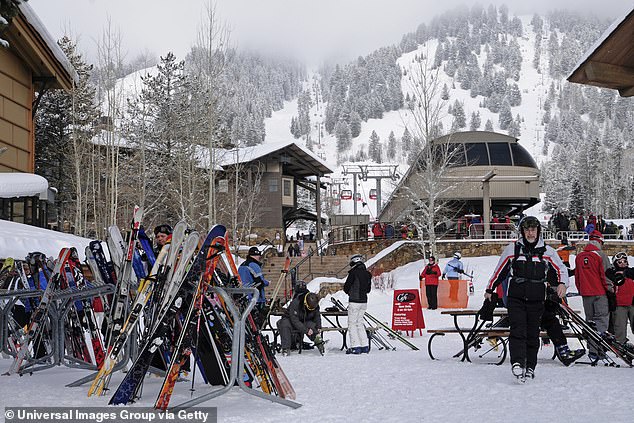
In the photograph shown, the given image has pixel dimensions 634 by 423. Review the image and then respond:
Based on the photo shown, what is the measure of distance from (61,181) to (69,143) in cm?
287

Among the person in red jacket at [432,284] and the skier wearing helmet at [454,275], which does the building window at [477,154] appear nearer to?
the skier wearing helmet at [454,275]

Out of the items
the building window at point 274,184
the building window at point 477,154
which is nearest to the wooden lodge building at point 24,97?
the building window at point 477,154

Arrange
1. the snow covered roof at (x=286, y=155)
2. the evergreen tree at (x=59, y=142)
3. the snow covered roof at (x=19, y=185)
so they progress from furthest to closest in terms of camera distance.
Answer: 1. the snow covered roof at (x=286, y=155)
2. the evergreen tree at (x=59, y=142)
3. the snow covered roof at (x=19, y=185)

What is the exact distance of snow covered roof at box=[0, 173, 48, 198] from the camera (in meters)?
16.2

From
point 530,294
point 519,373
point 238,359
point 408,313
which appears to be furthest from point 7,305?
point 408,313

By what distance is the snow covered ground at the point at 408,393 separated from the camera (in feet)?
18.3

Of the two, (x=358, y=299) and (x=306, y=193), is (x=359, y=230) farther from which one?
(x=306, y=193)

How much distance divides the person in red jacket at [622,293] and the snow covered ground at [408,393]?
1135 mm

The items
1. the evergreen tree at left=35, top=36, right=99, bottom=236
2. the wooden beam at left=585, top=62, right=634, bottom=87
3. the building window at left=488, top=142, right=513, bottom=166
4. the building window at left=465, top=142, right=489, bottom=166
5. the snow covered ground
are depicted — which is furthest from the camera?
the building window at left=488, top=142, right=513, bottom=166

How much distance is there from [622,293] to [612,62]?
3435mm

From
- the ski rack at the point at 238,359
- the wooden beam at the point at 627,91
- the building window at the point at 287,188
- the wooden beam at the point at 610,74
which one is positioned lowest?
the ski rack at the point at 238,359

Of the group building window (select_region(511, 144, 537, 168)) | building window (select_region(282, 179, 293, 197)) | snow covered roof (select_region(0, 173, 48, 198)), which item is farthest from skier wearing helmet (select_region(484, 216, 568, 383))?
building window (select_region(282, 179, 293, 197))

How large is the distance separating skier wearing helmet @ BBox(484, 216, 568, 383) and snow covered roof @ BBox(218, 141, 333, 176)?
34407 mm

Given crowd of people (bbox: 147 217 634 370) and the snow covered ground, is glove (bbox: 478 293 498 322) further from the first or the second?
the snow covered ground
